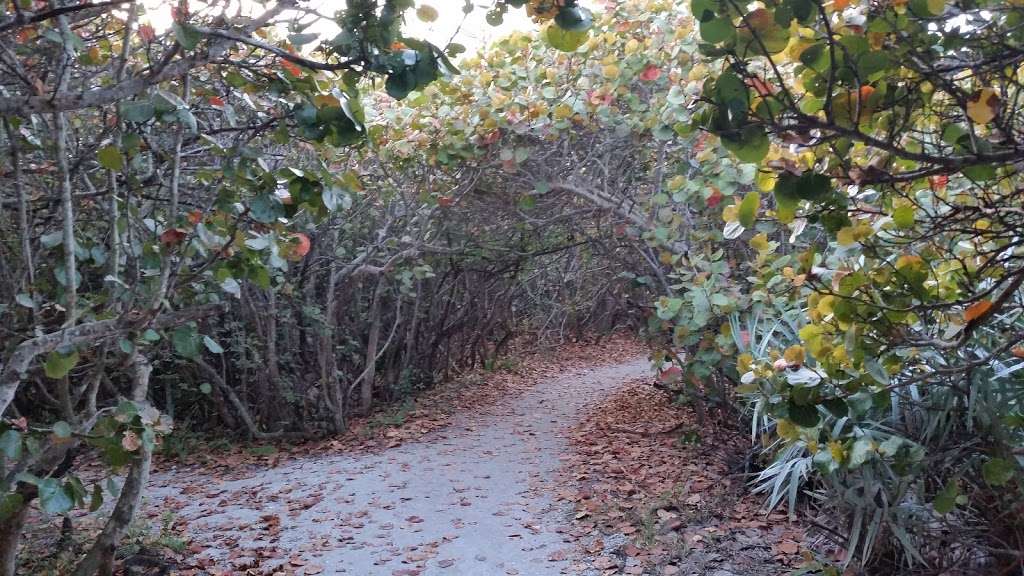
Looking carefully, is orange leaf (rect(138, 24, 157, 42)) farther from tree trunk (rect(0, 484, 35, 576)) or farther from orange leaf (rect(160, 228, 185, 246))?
tree trunk (rect(0, 484, 35, 576))

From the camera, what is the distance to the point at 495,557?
15.1ft

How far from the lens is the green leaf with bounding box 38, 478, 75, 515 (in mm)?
2340

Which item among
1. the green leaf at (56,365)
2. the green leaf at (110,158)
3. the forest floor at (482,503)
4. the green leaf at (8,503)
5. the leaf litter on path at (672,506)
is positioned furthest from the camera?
the forest floor at (482,503)

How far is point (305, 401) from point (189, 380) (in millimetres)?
1305

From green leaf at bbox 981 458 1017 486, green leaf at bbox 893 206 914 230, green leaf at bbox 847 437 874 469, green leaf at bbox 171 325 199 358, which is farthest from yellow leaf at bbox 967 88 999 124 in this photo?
green leaf at bbox 171 325 199 358

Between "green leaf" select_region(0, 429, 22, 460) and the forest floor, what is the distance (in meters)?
2.37

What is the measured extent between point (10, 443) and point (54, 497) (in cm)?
22

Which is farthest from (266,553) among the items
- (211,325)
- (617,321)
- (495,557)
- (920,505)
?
(617,321)

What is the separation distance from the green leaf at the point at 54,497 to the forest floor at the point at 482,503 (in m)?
2.30

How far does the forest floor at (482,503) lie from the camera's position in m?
4.50

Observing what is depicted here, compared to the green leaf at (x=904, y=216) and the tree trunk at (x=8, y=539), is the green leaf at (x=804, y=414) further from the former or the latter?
the tree trunk at (x=8, y=539)

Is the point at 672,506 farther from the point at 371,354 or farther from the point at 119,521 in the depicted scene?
the point at 371,354

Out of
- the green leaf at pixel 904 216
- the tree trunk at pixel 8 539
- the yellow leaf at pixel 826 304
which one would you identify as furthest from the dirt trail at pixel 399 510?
the green leaf at pixel 904 216

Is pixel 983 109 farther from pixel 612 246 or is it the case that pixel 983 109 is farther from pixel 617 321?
pixel 617 321
